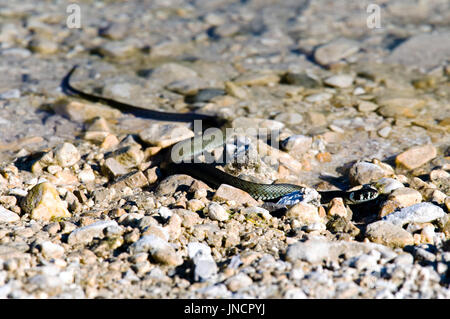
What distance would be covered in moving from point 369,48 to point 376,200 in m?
4.86

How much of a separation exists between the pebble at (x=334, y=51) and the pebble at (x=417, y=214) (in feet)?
14.7

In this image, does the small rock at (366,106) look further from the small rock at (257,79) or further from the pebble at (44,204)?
the pebble at (44,204)

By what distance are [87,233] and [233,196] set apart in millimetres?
1414

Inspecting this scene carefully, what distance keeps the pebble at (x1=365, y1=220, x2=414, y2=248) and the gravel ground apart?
2cm

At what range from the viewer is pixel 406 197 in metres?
4.64

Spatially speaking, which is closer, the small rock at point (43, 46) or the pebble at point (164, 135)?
the pebble at point (164, 135)

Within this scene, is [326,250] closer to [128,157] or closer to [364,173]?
[364,173]

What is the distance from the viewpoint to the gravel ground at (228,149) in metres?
3.62

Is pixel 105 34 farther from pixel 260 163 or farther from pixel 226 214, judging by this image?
pixel 226 214

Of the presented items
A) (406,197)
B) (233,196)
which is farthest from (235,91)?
(406,197)
